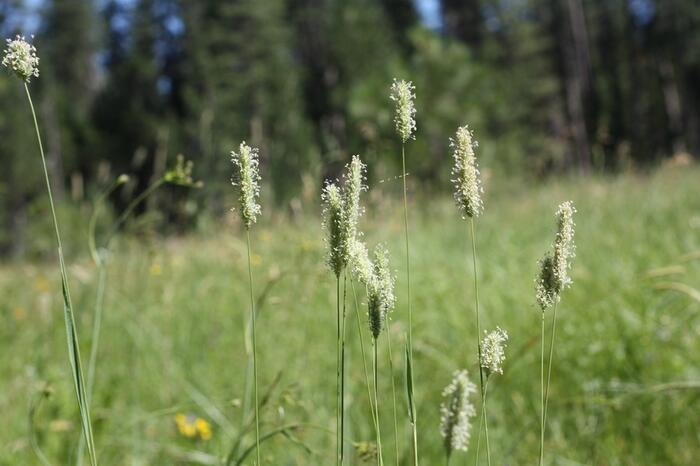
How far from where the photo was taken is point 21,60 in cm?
66

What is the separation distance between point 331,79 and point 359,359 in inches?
1133

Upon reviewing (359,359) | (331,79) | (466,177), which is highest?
(331,79)

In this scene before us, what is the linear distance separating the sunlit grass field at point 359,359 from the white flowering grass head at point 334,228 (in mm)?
518

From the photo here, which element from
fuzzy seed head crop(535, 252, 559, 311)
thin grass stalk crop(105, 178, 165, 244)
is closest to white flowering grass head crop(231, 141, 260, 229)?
fuzzy seed head crop(535, 252, 559, 311)

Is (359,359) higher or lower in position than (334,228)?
higher

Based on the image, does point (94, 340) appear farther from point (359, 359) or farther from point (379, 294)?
point (359, 359)

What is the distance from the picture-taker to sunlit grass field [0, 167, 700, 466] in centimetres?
213

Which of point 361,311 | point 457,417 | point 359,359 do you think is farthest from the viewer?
point 359,359

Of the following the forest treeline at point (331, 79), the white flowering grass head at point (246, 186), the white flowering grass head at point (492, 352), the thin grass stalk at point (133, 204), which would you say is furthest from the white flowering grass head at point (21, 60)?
the forest treeline at point (331, 79)

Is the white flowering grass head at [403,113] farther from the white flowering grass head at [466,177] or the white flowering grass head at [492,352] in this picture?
the white flowering grass head at [492,352]

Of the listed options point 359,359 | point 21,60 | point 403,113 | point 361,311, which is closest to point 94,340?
point 21,60

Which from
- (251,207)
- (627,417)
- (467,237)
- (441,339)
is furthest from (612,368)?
(467,237)

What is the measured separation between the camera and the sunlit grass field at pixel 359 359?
2127 millimetres

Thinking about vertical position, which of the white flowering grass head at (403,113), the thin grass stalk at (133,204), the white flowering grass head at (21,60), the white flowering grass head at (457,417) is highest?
the thin grass stalk at (133,204)
